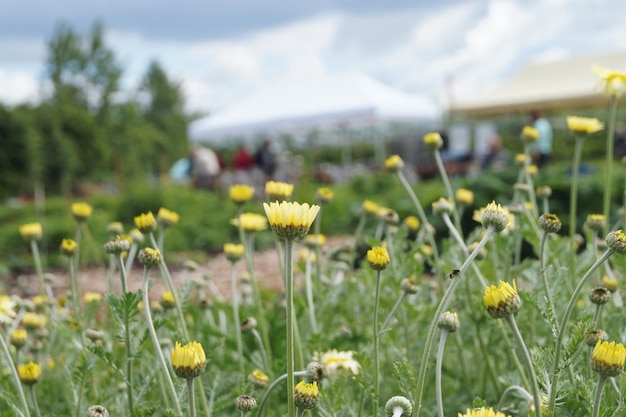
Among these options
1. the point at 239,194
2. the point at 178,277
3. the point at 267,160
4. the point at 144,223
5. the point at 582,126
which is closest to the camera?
the point at 144,223

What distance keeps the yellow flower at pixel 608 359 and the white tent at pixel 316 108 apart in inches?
379

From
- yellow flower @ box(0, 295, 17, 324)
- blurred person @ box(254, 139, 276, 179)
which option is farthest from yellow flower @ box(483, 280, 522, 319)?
blurred person @ box(254, 139, 276, 179)

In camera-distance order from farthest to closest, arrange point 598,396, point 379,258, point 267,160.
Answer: point 267,160, point 379,258, point 598,396

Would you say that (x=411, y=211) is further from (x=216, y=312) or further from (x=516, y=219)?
(x=516, y=219)

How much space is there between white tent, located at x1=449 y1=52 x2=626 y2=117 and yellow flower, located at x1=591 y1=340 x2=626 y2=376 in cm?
1143

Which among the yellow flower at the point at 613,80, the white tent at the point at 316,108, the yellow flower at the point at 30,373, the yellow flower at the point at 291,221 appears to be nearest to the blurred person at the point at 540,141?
the white tent at the point at 316,108

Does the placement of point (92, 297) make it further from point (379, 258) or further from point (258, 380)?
point (379, 258)

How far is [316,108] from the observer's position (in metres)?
11.2

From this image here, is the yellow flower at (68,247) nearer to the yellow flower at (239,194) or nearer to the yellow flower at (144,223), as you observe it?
the yellow flower at (144,223)

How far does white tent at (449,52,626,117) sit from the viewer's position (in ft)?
38.7

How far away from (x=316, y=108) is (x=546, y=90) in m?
4.33

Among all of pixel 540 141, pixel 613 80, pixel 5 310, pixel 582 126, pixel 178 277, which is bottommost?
pixel 178 277

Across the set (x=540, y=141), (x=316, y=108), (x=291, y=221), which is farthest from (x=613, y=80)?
(x=316, y=108)

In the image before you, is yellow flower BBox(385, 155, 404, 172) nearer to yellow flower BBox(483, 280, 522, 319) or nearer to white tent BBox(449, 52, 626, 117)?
yellow flower BBox(483, 280, 522, 319)
